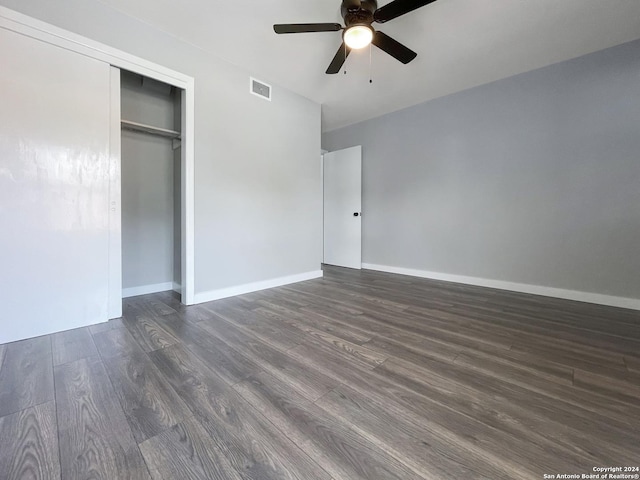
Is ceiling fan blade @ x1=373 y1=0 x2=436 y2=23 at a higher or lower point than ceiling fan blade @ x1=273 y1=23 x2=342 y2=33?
higher

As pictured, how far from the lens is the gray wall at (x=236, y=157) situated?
2.15 meters

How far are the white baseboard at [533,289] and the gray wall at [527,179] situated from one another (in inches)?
2.4

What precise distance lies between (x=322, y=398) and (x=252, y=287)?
6.81 feet

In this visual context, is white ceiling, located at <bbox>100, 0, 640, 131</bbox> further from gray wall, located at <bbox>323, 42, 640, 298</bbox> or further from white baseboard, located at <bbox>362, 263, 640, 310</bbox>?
white baseboard, located at <bbox>362, 263, 640, 310</bbox>

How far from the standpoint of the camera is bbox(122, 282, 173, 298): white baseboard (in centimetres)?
286

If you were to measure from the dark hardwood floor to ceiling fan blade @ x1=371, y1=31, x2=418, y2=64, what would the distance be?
7.58 feet

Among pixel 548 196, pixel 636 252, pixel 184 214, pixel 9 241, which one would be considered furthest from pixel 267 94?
pixel 636 252

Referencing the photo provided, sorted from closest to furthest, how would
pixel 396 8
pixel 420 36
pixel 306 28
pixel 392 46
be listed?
pixel 396 8, pixel 306 28, pixel 392 46, pixel 420 36

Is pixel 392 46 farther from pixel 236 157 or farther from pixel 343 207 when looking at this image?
pixel 343 207

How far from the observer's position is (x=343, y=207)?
15.6ft

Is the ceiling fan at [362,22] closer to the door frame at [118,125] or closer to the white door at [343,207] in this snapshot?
the door frame at [118,125]

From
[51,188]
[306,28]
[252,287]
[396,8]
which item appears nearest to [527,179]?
[396,8]

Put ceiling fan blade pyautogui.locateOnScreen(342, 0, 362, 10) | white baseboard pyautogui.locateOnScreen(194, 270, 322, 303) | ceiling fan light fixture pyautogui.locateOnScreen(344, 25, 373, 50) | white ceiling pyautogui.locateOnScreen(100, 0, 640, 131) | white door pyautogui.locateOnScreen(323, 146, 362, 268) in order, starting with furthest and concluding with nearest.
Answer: white door pyautogui.locateOnScreen(323, 146, 362, 268)
white baseboard pyautogui.locateOnScreen(194, 270, 322, 303)
white ceiling pyautogui.locateOnScreen(100, 0, 640, 131)
ceiling fan light fixture pyautogui.locateOnScreen(344, 25, 373, 50)
ceiling fan blade pyautogui.locateOnScreen(342, 0, 362, 10)

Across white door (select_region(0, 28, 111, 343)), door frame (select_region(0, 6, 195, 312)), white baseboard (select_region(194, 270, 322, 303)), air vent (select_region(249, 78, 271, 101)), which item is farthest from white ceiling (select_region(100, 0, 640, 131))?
white baseboard (select_region(194, 270, 322, 303))
